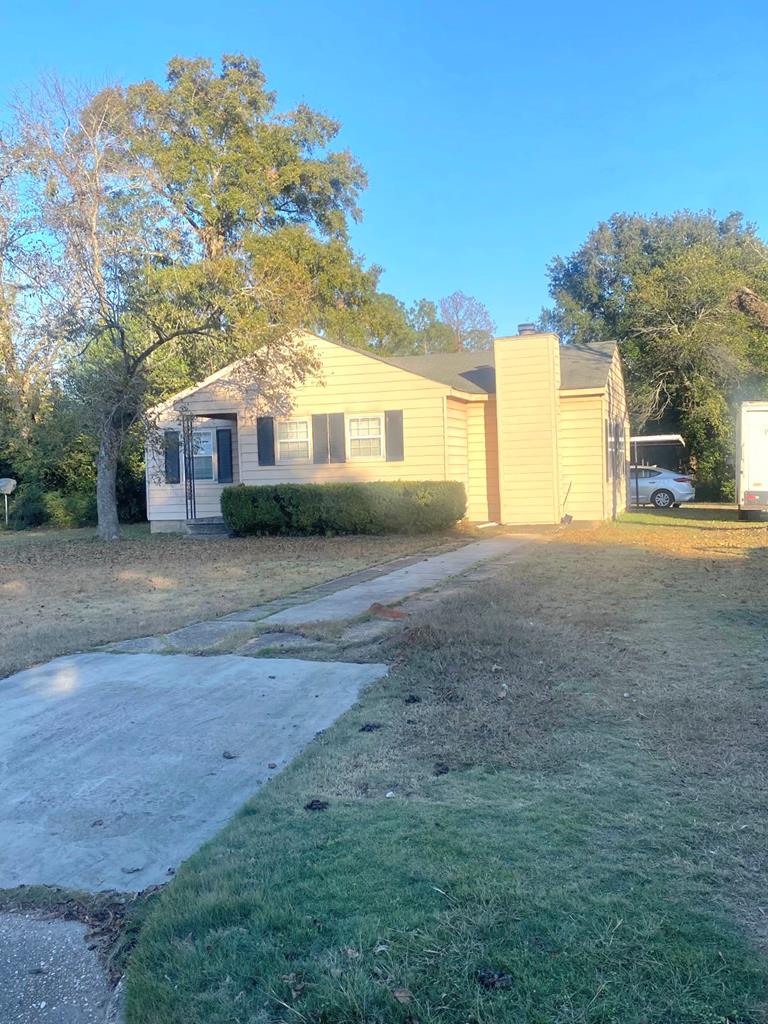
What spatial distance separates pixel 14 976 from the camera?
9.03 feet

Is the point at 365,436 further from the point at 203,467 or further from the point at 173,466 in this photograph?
the point at 173,466

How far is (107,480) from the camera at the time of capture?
18297 mm

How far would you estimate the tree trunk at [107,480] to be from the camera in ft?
57.7

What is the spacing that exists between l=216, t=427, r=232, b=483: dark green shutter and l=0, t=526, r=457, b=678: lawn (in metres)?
2.38

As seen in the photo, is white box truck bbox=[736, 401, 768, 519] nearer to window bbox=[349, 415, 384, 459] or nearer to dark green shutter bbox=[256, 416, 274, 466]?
window bbox=[349, 415, 384, 459]

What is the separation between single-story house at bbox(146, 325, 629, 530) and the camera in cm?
1812

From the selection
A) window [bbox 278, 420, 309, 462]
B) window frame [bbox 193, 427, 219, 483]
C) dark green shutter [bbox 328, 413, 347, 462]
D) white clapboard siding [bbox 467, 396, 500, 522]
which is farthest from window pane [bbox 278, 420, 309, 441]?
white clapboard siding [bbox 467, 396, 500, 522]

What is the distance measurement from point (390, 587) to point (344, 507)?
7134 mm

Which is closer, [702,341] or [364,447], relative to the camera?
[364,447]

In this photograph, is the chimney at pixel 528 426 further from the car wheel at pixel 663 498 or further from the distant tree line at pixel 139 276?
the car wheel at pixel 663 498

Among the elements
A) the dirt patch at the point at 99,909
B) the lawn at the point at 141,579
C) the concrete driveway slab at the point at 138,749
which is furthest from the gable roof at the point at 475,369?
the dirt patch at the point at 99,909

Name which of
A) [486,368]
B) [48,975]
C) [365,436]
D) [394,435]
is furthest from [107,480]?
[48,975]

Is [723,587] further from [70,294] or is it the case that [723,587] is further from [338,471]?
[70,294]

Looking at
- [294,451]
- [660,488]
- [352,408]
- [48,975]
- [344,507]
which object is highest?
[352,408]
